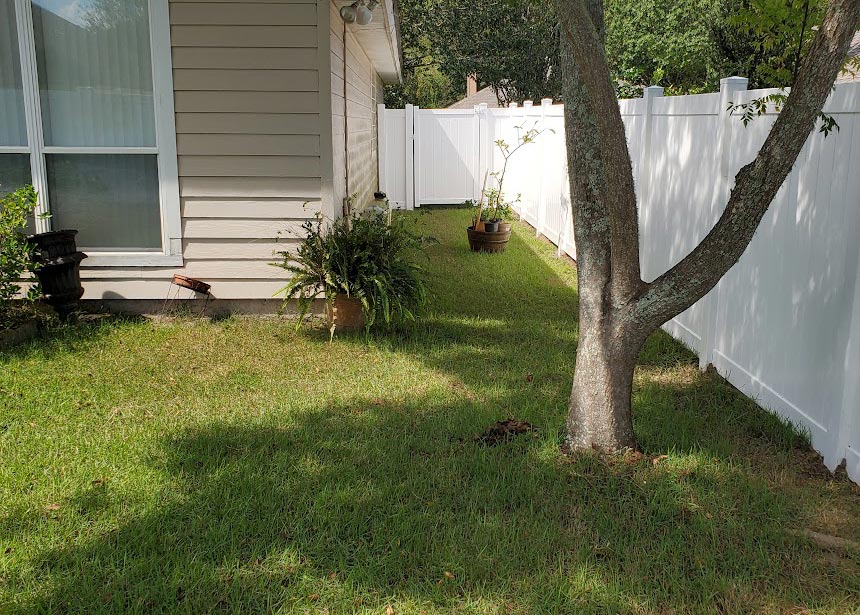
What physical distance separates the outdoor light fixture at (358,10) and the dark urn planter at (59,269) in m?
2.98

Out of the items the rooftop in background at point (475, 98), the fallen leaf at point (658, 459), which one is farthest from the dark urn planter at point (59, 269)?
the rooftop in background at point (475, 98)

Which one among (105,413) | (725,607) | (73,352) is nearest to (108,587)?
(105,413)

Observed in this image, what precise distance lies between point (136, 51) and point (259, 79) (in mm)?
969

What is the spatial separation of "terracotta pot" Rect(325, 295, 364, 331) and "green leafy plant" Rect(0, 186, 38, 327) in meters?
2.13

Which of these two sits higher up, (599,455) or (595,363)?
(595,363)

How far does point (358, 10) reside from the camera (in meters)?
7.00

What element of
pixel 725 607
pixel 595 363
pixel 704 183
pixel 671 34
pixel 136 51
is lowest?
pixel 725 607

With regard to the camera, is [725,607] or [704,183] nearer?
[725,607]

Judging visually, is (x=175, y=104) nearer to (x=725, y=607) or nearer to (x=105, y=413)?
(x=105, y=413)

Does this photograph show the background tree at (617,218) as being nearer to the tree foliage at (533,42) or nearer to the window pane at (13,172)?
the window pane at (13,172)

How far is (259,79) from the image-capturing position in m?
6.19

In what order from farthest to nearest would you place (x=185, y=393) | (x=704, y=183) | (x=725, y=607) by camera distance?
(x=704, y=183), (x=185, y=393), (x=725, y=607)

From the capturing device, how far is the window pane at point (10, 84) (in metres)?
6.06

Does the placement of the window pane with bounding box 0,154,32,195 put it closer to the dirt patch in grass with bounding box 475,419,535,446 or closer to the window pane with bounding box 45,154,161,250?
the window pane with bounding box 45,154,161,250
